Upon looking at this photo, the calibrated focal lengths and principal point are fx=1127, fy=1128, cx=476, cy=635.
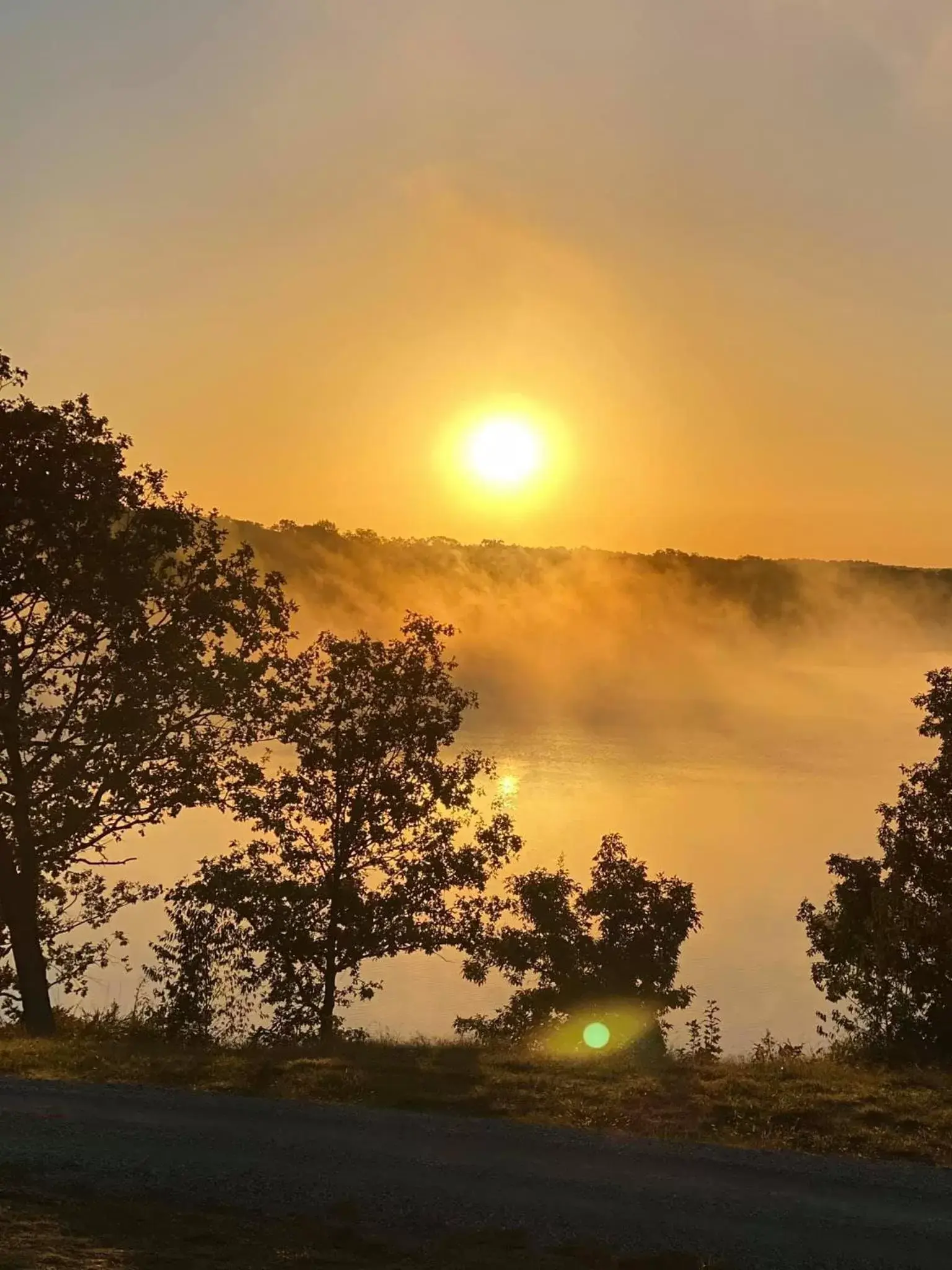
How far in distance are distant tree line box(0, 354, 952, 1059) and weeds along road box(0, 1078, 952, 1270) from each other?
8836 millimetres

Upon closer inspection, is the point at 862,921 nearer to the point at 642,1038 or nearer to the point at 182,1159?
the point at 642,1038

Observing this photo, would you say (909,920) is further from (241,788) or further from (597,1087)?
(241,788)

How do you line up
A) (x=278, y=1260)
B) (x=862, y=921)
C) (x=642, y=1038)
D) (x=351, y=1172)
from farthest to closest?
1. (x=642, y=1038)
2. (x=862, y=921)
3. (x=351, y=1172)
4. (x=278, y=1260)

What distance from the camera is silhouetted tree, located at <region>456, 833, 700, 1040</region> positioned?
37.4 metres

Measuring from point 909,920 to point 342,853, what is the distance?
1463cm

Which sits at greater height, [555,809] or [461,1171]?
[555,809]

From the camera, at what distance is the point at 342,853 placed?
31.1m

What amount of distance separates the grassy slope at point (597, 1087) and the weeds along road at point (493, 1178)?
85cm

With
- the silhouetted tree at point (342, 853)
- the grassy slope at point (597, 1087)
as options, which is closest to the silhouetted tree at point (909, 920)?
the grassy slope at point (597, 1087)

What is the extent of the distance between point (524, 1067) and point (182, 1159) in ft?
21.5

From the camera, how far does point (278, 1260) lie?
10.4 m

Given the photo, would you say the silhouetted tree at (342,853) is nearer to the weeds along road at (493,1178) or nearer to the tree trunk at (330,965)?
the tree trunk at (330,965)

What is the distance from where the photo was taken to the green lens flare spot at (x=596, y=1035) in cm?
3541

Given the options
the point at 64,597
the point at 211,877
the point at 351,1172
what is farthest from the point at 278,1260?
the point at 211,877
